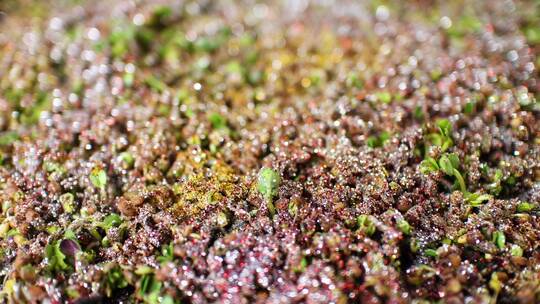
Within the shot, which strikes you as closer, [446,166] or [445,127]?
[446,166]

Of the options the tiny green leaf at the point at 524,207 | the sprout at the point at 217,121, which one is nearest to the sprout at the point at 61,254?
the sprout at the point at 217,121

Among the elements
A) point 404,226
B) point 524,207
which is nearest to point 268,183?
point 404,226

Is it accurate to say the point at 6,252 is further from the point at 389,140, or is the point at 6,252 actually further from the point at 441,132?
the point at 441,132

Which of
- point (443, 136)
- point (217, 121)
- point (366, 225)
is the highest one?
point (443, 136)

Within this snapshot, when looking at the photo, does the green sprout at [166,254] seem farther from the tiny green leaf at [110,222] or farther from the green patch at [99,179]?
the green patch at [99,179]

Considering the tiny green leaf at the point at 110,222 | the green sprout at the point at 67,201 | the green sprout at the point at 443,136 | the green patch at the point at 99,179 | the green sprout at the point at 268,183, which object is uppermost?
the green sprout at the point at 443,136

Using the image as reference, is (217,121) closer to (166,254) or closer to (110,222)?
(110,222)

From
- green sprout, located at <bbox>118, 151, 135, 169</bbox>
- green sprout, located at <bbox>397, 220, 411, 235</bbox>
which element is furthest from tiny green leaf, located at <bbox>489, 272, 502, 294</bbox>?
green sprout, located at <bbox>118, 151, 135, 169</bbox>

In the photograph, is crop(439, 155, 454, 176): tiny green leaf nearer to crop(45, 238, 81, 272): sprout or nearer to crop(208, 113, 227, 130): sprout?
crop(208, 113, 227, 130): sprout

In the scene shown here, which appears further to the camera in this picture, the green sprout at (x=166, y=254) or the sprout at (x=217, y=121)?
the sprout at (x=217, y=121)
